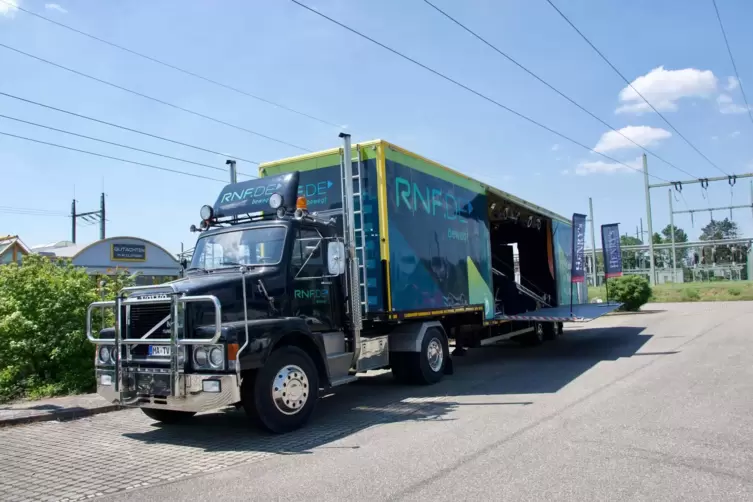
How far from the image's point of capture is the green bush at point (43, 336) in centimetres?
971

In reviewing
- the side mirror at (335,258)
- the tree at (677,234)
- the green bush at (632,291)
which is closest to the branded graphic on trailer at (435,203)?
the side mirror at (335,258)

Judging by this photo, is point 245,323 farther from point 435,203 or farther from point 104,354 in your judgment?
point 435,203

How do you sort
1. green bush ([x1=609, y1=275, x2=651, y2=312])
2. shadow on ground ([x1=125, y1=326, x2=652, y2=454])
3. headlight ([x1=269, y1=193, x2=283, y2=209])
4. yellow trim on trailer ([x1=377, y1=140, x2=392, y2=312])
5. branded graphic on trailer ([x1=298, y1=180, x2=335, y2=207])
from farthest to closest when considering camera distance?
green bush ([x1=609, y1=275, x2=651, y2=312])
branded graphic on trailer ([x1=298, y1=180, x2=335, y2=207])
yellow trim on trailer ([x1=377, y1=140, x2=392, y2=312])
headlight ([x1=269, y1=193, x2=283, y2=209])
shadow on ground ([x1=125, y1=326, x2=652, y2=454])

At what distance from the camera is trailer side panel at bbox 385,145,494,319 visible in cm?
914

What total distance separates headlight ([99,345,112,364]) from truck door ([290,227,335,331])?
226cm

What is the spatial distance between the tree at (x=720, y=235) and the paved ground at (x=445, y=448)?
109893 millimetres

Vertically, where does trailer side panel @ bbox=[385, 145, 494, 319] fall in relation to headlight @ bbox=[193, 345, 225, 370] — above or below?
above

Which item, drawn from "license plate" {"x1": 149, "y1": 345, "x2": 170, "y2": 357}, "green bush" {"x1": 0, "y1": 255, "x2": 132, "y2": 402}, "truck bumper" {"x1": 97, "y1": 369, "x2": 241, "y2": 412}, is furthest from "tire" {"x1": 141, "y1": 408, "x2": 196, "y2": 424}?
"green bush" {"x1": 0, "y1": 255, "x2": 132, "y2": 402}

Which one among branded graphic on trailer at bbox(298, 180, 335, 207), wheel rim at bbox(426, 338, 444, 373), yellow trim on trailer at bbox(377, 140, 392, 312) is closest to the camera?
yellow trim on trailer at bbox(377, 140, 392, 312)

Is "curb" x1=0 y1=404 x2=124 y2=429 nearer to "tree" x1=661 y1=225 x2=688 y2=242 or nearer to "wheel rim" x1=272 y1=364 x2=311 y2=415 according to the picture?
"wheel rim" x1=272 y1=364 x2=311 y2=415

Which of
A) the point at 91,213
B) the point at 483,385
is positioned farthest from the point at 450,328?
the point at 91,213

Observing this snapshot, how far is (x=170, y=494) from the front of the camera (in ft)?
15.5

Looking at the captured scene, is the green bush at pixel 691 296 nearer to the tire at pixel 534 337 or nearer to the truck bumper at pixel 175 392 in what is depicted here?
the tire at pixel 534 337

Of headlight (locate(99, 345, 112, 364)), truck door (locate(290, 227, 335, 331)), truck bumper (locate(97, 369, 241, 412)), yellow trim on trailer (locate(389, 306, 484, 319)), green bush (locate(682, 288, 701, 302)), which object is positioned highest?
truck door (locate(290, 227, 335, 331))
